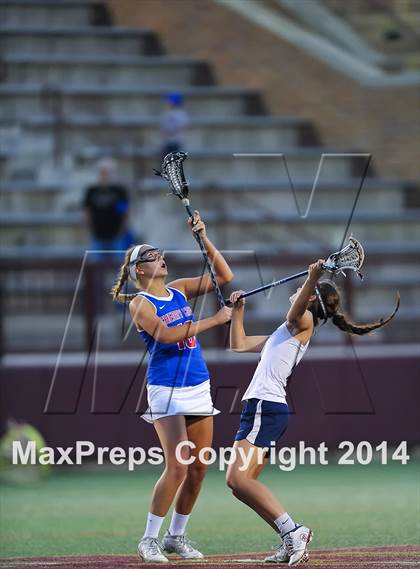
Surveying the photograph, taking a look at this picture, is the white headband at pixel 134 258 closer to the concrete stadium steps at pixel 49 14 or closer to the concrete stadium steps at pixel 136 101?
the concrete stadium steps at pixel 136 101

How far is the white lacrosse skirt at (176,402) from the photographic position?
7.77m

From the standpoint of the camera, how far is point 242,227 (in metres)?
16.1

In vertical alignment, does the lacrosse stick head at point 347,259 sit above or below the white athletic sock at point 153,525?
above

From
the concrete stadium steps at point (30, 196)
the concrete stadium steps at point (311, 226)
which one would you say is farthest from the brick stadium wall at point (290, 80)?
the concrete stadium steps at point (30, 196)

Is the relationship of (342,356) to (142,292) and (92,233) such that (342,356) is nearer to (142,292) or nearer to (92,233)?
(92,233)

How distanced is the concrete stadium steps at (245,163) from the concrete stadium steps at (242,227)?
97cm

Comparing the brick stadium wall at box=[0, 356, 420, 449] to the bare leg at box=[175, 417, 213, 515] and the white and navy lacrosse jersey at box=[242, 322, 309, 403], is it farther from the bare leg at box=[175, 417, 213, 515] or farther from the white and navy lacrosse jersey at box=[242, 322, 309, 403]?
the white and navy lacrosse jersey at box=[242, 322, 309, 403]

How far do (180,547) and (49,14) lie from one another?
1396 centimetres

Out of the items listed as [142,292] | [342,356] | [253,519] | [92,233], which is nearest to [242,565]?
[142,292]

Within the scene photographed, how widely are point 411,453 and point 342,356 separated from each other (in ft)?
3.87

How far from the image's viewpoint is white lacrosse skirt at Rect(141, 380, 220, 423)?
7773 mm

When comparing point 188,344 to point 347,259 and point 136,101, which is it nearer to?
point 347,259

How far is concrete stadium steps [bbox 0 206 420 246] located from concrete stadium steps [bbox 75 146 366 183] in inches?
38.2

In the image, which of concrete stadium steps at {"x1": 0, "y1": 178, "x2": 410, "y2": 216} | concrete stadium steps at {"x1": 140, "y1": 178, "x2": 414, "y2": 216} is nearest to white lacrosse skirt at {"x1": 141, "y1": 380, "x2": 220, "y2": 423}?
concrete stadium steps at {"x1": 0, "y1": 178, "x2": 410, "y2": 216}
